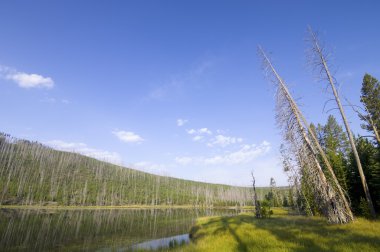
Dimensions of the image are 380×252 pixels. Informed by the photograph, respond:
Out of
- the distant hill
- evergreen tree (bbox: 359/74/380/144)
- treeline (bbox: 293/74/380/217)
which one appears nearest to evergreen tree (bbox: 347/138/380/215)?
treeline (bbox: 293/74/380/217)

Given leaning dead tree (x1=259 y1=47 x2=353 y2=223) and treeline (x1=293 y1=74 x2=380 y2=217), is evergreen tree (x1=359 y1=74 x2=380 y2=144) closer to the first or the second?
treeline (x1=293 y1=74 x2=380 y2=217)

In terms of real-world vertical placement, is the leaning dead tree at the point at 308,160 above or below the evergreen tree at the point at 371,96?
below

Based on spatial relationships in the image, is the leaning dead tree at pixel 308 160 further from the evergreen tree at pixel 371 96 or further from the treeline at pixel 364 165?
the evergreen tree at pixel 371 96

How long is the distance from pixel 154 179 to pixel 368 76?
165m

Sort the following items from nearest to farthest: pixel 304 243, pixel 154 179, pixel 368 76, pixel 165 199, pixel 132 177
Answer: pixel 304 243 < pixel 368 76 < pixel 165 199 < pixel 132 177 < pixel 154 179

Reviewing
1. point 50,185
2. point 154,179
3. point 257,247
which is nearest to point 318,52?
point 257,247

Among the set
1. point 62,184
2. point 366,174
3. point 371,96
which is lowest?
point 366,174

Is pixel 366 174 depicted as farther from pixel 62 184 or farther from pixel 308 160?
pixel 62 184

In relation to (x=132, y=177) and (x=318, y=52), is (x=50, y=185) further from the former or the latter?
(x=318, y=52)

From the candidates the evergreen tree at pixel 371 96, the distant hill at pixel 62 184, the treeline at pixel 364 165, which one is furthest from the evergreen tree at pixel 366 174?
the distant hill at pixel 62 184

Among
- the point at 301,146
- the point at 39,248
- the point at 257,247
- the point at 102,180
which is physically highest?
the point at 102,180

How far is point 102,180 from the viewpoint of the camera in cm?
14100

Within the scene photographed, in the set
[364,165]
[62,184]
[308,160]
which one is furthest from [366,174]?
[62,184]

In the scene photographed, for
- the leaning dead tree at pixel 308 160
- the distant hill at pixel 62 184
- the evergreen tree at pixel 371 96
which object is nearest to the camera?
the leaning dead tree at pixel 308 160
